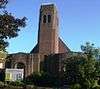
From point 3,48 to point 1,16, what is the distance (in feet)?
4.22

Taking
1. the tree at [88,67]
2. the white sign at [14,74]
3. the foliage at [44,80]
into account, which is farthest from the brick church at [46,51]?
the tree at [88,67]

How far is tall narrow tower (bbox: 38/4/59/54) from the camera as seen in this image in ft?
276

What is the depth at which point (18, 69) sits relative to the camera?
75.9 m

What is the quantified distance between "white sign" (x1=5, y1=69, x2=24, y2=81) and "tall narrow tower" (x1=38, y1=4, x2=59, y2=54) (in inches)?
406

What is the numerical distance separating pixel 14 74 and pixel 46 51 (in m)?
13.2

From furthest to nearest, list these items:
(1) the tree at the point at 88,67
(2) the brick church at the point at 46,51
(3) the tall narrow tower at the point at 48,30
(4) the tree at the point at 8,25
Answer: (3) the tall narrow tower at the point at 48,30 < (2) the brick church at the point at 46,51 < (1) the tree at the point at 88,67 < (4) the tree at the point at 8,25

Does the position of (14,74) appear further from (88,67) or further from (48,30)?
(88,67)

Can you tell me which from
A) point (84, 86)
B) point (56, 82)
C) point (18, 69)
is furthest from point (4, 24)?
point (18, 69)

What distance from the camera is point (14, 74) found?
72750 mm

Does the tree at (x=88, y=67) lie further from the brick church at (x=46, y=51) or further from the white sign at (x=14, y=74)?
the white sign at (x=14, y=74)

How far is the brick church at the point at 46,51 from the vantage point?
7669cm

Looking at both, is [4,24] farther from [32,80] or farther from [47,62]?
[47,62]

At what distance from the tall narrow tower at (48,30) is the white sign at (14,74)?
10307 millimetres

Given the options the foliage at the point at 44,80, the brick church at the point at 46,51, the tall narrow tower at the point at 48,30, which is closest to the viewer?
the foliage at the point at 44,80
